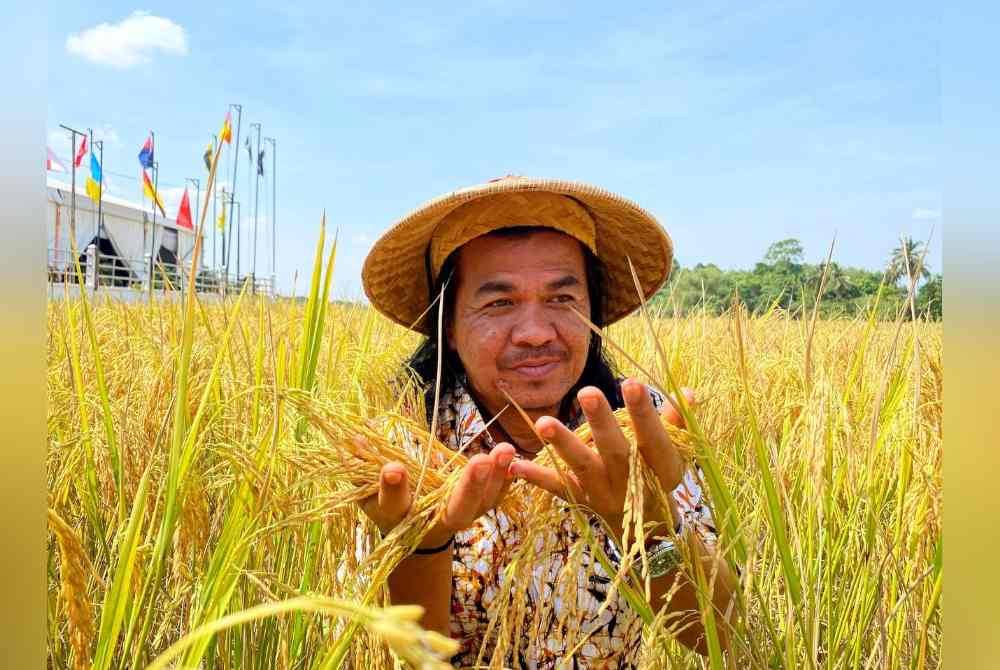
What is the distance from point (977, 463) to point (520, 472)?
0.39m

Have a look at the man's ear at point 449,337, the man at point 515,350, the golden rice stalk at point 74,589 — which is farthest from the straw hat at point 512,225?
the golden rice stalk at point 74,589

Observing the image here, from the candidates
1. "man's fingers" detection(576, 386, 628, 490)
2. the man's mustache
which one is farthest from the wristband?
the man's mustache

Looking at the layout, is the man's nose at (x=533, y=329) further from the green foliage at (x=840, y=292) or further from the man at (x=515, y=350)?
the green foliage at (x=840, y=292)

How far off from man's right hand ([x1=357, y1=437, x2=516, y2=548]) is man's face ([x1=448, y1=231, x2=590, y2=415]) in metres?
0.58

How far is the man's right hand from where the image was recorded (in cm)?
65

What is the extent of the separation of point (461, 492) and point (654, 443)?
0.65 ft

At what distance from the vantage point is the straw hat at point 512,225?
1.32 meters

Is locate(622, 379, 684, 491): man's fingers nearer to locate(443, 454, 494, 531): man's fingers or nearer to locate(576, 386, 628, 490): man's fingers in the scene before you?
locate(576, 386, 628, 490): man's fingers

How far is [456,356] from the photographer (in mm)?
1559

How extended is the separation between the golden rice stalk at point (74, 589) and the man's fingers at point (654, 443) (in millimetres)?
493

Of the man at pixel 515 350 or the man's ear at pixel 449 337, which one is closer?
the man at pixel 515 350

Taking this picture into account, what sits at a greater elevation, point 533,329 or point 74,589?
point 533,329

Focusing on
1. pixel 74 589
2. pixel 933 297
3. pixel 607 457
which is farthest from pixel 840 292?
pixel 74 589

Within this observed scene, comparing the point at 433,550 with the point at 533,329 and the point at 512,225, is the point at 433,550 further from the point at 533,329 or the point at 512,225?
the point at 512,225
